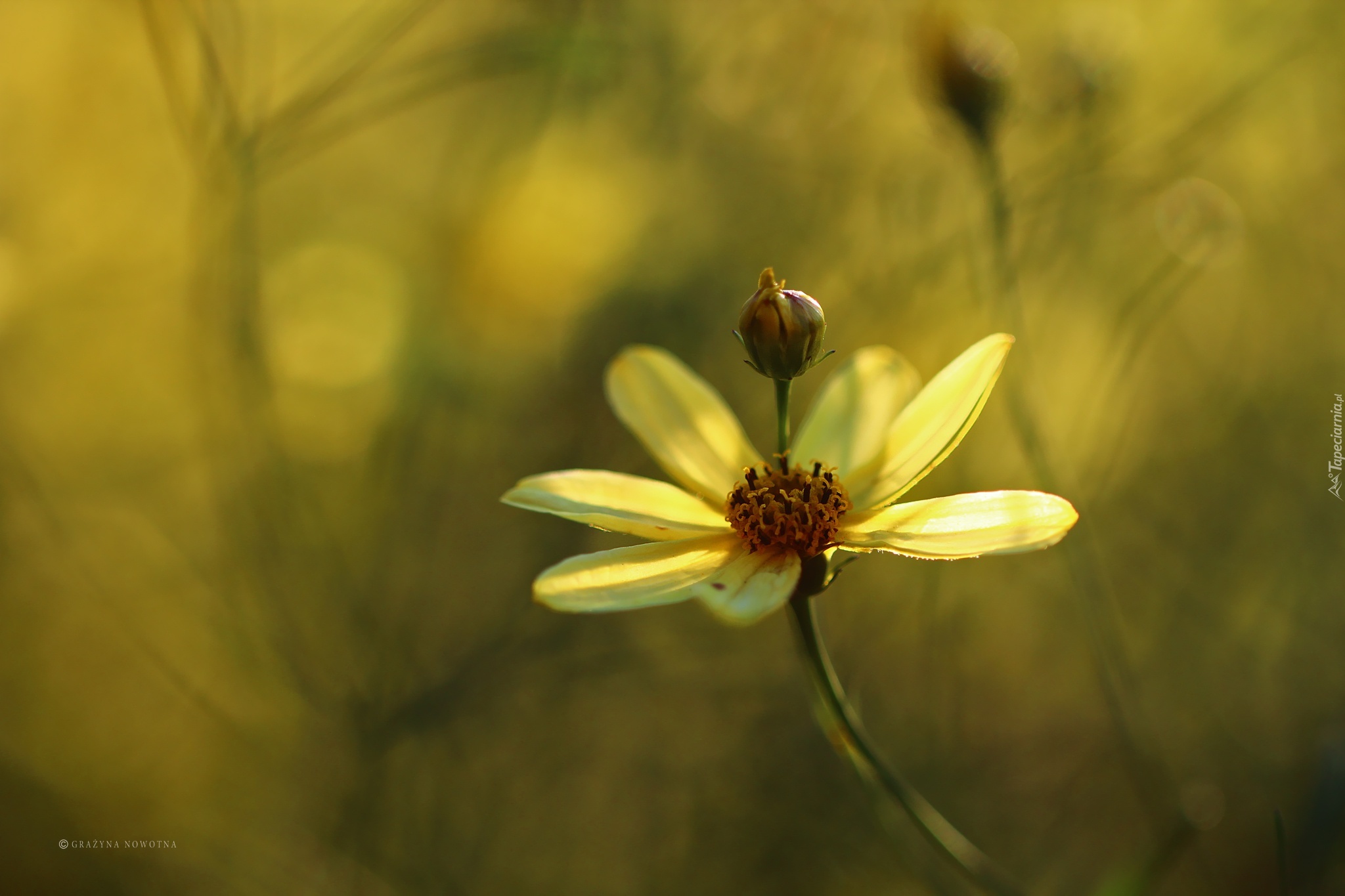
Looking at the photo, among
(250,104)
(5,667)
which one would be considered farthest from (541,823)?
(250,104)

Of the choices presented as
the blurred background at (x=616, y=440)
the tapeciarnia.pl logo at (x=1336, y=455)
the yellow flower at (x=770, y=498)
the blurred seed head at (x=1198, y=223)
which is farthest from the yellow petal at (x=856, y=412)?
the tapeciarnia.pl logo at (x=1336, y=455)

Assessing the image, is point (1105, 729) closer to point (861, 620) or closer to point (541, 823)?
point (861, 620)

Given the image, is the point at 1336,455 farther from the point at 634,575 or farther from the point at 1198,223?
the point at 634,575

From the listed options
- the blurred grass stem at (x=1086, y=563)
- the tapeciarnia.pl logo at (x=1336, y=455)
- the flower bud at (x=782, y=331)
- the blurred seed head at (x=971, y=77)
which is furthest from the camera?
the tapeciarnia.pl logo at (x=1336, y=455)

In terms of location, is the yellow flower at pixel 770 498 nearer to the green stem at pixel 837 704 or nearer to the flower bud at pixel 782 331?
the green stem at pixel 837 704

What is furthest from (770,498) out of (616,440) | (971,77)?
(616,440)

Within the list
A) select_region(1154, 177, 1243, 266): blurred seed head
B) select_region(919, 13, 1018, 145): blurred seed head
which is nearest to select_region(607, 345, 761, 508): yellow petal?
select_region(919, 13, 1018, 145): blurred seed head

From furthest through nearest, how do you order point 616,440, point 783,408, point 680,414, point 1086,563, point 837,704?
point 616,440 < point 1086,563 < point 680,414 < point 783,408 < point 837,704
